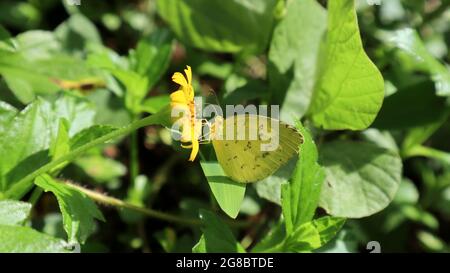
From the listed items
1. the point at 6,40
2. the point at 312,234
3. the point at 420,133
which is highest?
the point at 6,40

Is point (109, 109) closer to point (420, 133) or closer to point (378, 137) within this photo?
point (378, 137)

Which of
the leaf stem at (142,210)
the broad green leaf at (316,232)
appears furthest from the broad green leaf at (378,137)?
the broad green leaf at (316,232)

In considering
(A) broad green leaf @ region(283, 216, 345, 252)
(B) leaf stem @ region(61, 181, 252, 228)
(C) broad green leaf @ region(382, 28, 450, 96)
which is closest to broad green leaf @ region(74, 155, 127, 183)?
(B) leaf stem @ region(61, 181, 252, 228)

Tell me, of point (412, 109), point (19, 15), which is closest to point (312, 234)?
point (412, 109)

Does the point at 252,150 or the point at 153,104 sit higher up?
the point at 252,150

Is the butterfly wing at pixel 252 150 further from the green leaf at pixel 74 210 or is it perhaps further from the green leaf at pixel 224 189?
the green leaf at pixel 74 210
